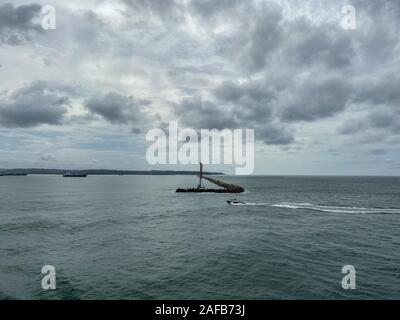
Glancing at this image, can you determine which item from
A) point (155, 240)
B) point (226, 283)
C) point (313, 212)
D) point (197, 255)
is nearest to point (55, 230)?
point (155, 240)

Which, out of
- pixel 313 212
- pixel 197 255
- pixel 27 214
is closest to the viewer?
pixel 197 255

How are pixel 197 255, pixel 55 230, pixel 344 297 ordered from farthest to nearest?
pixel 55 230
pixel 197 255
pixel 344 297

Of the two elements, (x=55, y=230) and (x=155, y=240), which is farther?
(x=55, y=230)

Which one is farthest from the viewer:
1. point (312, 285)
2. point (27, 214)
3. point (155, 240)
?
point (27, 214)

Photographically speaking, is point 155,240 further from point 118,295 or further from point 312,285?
point 312,285
